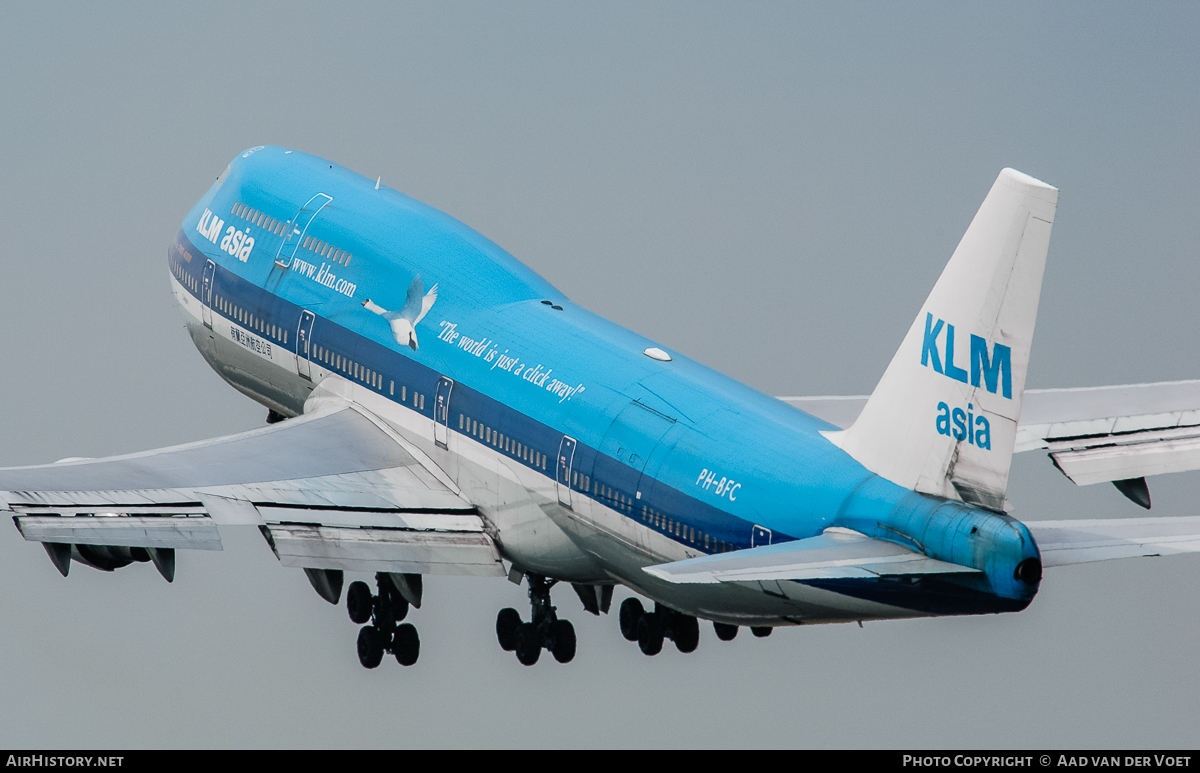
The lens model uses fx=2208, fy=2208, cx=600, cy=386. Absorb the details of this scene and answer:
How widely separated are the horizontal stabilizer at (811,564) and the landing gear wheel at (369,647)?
10802mm

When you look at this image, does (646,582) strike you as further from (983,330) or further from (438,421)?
(983,330)

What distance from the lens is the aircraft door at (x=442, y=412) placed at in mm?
39594

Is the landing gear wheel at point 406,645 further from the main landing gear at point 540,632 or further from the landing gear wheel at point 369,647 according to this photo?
the main landing gear at point 540,632

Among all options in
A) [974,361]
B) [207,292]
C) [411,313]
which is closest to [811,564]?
[974,361]

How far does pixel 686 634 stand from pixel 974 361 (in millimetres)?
12098

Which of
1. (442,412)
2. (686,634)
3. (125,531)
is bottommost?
(686,634)

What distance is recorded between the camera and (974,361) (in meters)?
30.1

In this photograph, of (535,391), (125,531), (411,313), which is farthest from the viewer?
(411,313)

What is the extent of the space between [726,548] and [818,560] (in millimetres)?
3836

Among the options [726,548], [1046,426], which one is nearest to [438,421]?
[726,548]

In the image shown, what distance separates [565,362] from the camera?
38219mm

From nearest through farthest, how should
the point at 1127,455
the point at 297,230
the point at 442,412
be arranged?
the point at 1127,455, the point at 442,412, the point at 297,230

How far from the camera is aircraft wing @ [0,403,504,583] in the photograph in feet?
118

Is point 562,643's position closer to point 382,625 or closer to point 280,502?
point 382,625
